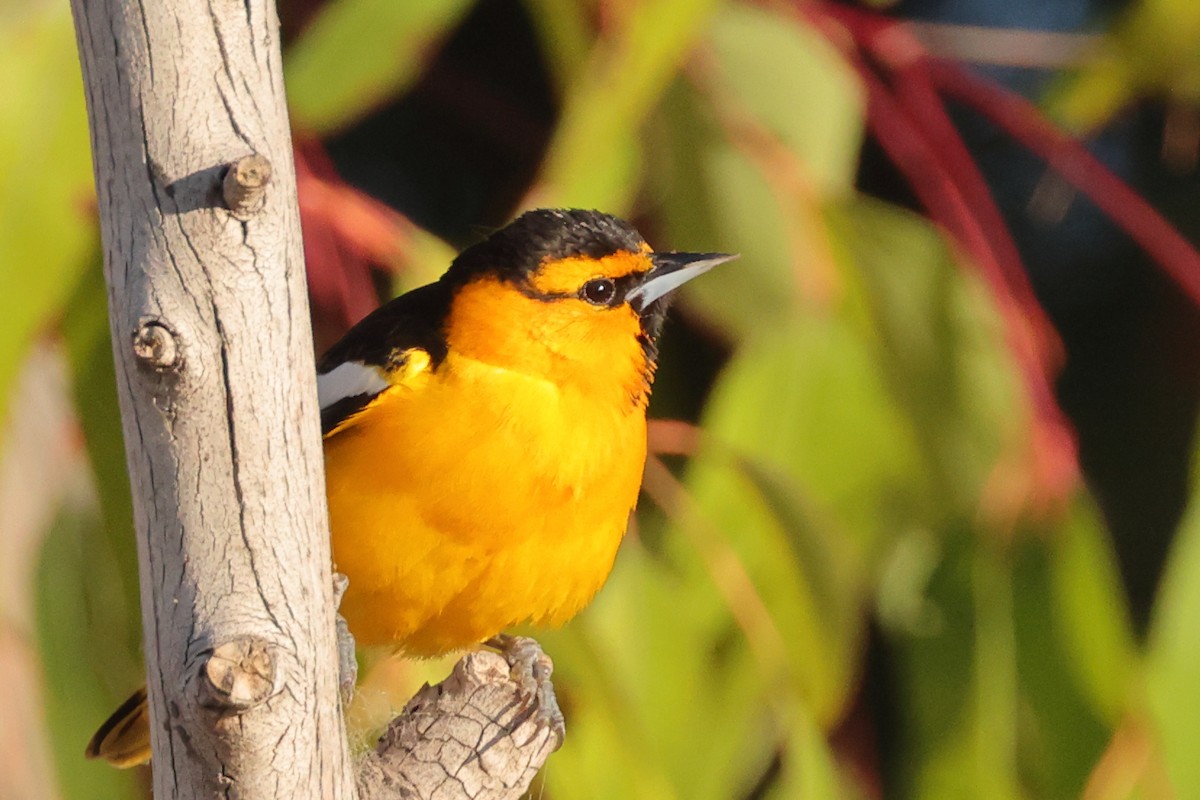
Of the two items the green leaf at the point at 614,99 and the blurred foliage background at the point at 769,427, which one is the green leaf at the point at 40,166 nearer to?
the blurred foliage background at the point at 769,427

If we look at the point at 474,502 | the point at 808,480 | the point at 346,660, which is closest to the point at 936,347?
the point at 808,480

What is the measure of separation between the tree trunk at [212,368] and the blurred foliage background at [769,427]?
81 cm

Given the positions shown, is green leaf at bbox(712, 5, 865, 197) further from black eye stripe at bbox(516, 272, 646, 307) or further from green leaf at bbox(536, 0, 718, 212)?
black eye stripe at bbox(516, 272, 646, 307)

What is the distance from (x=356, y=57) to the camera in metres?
2.10

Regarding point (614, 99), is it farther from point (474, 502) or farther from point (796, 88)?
point (474, 502)

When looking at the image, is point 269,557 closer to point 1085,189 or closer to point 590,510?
point 590,510

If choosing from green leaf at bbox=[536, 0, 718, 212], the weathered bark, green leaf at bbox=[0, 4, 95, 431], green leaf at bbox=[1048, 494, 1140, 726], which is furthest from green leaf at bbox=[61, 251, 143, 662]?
green leaf at bbox=[1048, 494, 1140, 726]

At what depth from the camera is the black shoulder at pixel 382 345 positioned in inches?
75.5

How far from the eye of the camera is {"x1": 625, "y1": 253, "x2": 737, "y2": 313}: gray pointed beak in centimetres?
204

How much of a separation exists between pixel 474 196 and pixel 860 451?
1066mm

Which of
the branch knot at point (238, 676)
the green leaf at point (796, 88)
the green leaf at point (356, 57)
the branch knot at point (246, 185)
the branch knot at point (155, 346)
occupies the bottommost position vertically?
the green leaf at point (796, 88)

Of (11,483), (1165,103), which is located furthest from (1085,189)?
(11,483)

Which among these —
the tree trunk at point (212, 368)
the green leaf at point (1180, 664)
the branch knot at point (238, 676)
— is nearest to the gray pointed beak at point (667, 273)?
the green leaf at point (1180, 664)

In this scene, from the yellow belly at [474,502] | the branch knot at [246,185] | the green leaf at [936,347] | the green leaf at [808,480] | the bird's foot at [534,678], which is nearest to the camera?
the branch knot at [246,185]
